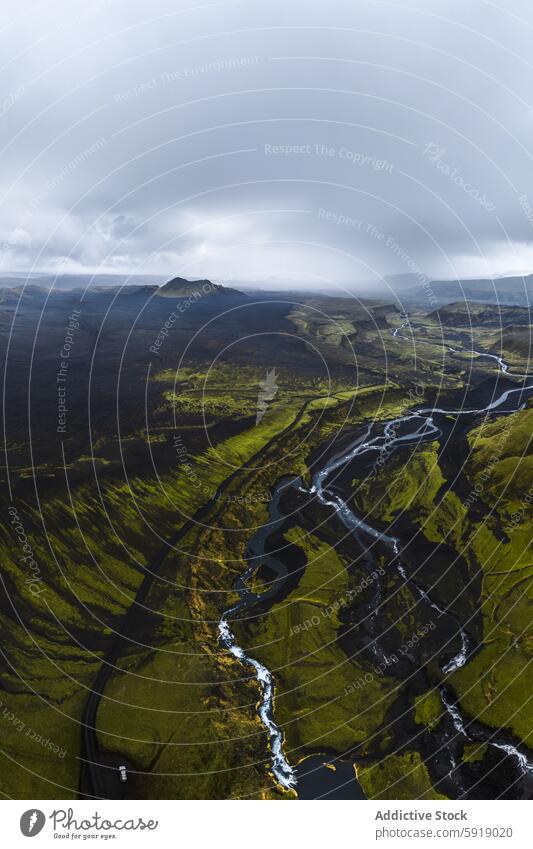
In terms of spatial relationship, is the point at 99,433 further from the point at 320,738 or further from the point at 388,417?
the point at 320,738

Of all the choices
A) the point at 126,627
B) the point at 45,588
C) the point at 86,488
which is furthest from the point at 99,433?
the point at 126,627

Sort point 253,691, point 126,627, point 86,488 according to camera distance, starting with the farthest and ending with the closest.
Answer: point 86,488
point 126,627
point 253,691
